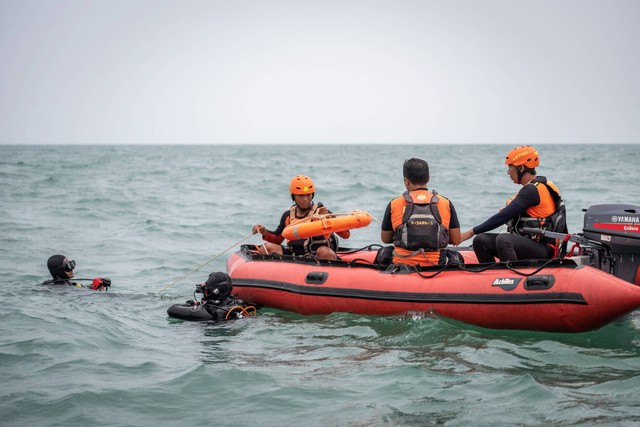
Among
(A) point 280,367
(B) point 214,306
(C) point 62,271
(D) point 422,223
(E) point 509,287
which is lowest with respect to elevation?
(A) point 280,367

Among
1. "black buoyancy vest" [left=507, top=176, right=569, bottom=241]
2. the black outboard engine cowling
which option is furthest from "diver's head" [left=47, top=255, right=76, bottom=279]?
the black outboard engine cowling

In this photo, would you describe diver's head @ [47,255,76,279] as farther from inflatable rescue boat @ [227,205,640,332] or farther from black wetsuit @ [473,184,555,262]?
black wetsuit @ [473,184,555,262]

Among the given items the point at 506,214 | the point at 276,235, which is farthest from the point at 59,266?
the point at 506,214

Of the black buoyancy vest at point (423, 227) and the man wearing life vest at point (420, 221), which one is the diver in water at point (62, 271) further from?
the black buoyancy vest at point (423, 227)

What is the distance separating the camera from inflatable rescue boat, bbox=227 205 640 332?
20.9 feet

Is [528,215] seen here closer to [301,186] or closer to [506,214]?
[506,214]

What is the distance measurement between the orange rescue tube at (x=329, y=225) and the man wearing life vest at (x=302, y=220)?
216 mm

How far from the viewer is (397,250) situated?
7.50 meters

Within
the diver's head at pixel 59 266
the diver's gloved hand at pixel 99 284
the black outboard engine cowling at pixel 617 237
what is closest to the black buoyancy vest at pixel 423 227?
the black outboard engine cowling at pixel 617 237

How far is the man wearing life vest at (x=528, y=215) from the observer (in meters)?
6.92

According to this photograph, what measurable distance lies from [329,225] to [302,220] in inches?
15.8

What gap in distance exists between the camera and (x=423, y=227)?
23.4 ft

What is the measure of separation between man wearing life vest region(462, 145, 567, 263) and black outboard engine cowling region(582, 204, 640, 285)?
28 centimetres

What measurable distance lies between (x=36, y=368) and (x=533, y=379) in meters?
3.94
